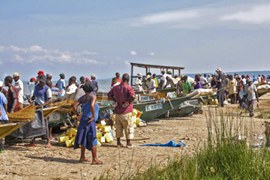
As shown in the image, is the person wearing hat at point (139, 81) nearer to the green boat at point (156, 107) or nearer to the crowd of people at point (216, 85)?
the crowd of people at point (216, 85)

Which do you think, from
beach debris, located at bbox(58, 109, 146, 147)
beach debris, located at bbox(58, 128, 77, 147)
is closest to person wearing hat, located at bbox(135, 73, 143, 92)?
beach debris, located at bbox(58, 109, 146, 147)

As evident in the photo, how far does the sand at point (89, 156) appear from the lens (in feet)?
26.7

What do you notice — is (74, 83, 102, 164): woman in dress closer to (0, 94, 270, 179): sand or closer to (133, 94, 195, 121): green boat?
(0, 94, 270, 179): sand

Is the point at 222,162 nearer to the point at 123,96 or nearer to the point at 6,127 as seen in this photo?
the point at 123,96

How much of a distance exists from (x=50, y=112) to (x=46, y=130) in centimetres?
41

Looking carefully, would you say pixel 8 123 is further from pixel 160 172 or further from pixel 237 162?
pixel 237 162

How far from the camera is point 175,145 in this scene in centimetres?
1098

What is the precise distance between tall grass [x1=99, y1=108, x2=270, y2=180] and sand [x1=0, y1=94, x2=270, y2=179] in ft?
1.19

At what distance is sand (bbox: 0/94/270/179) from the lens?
26.7 ft

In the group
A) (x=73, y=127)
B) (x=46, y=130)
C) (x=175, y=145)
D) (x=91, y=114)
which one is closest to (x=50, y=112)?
(x=46, y=130)

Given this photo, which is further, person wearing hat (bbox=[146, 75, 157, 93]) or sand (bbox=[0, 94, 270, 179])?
person wearing hat (bbox=[146, 75, 157, 93])

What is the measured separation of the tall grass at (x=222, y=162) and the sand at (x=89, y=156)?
14.3 inches

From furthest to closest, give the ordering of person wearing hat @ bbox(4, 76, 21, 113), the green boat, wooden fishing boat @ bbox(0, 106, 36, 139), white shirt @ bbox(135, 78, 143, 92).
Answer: white shirt @ bbox(135, 78, 143, 92) < the green boat < person wearing hat @ bbox(4, 76, 21, 113) < wooden fishing boat @ bbox(0, 106, 36, 139)

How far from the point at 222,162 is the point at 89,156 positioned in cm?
350
